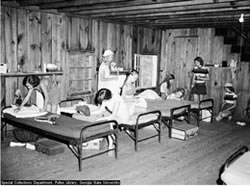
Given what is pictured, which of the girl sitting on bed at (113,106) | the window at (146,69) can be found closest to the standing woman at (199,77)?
the window at (146,69)

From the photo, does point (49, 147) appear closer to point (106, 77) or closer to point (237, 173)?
point (106, 77)

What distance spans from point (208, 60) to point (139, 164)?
176 inches

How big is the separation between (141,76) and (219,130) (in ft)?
8.72

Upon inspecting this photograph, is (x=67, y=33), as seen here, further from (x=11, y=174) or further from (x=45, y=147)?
(x=11, y=174)

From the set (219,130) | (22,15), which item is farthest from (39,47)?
(219,130)

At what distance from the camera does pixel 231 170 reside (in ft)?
8.23

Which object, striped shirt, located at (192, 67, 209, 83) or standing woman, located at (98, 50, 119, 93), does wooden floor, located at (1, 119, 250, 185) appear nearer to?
standing woman, located at (98, 50, 119, 93)

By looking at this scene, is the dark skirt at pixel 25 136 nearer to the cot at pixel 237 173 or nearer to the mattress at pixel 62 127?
the mattress at pixel 62 127

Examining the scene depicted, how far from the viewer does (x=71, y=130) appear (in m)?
3.38

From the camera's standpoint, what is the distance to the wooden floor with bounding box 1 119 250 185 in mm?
3316

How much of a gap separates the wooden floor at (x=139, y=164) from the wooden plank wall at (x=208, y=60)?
2314 mm

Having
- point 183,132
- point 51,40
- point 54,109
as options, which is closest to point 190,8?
point 183,132

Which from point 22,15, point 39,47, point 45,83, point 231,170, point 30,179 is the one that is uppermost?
point 22,15

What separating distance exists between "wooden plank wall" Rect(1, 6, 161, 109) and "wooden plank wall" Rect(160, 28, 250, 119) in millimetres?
1432
